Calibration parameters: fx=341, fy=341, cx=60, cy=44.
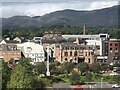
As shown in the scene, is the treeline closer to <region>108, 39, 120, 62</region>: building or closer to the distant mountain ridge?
<region>108, 39, 120, 62</region>: building

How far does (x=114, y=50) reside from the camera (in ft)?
26.6

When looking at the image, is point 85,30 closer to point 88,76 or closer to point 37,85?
point 88,76

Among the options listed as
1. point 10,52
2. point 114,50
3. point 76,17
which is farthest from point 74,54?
point 10,52

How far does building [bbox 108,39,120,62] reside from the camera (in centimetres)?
783

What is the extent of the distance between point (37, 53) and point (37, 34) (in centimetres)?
341

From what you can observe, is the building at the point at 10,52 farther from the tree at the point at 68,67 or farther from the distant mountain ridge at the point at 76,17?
the tree at the point at 68,67

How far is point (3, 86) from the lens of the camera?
273 centimetres

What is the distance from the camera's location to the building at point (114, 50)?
25.7ft

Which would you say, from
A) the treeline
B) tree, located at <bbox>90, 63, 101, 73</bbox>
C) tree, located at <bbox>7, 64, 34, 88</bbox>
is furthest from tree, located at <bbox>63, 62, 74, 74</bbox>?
tree, located at <bbox>7, 64, 34, 88</bbox>

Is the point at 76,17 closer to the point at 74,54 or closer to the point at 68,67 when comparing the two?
the point at 74,54

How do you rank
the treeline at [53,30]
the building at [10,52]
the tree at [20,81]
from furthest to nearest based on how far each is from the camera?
the treeline at [53,30] < the building at [10,52] < the tree at [20,81]

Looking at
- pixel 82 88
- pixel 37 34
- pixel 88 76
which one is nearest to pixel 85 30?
pixel 37 34

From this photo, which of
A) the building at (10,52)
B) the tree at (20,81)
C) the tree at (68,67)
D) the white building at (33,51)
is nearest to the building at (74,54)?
the white building at (33,51)

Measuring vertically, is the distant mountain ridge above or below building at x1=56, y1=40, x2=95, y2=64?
above
